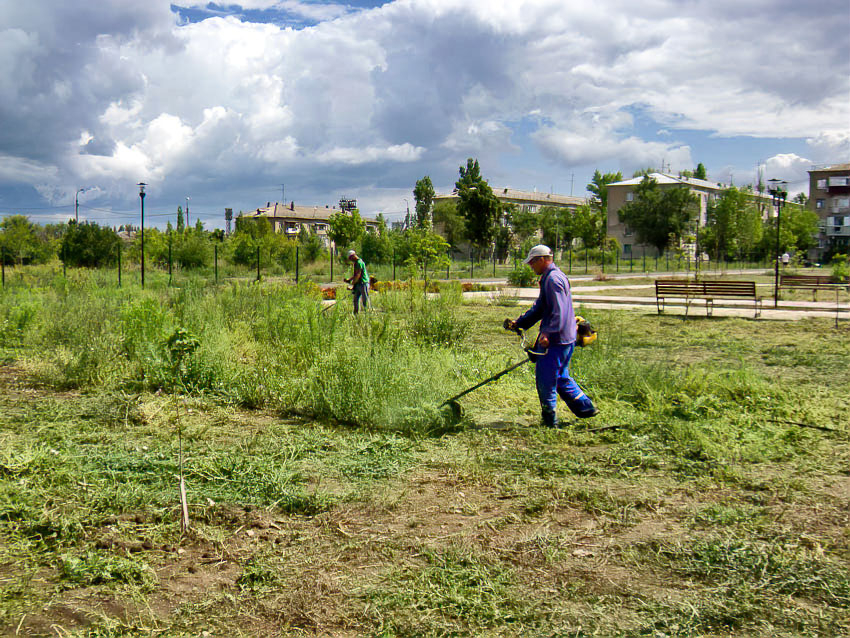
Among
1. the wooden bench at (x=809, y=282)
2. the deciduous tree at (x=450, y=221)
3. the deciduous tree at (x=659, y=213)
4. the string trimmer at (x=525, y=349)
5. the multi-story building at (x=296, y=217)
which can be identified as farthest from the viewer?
the multi-story building at (x=296, y=217)

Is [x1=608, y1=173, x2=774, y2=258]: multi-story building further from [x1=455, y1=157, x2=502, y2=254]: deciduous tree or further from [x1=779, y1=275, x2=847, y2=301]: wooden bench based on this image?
[x1=779, y1=275, x2=847, y2=301]: wooden bench

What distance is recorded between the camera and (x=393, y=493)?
468cm

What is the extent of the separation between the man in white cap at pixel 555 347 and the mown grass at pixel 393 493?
280 mm

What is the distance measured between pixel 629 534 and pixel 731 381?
3.83m

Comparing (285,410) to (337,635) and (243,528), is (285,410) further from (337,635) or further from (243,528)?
(337,635)

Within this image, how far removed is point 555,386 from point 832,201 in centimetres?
10441

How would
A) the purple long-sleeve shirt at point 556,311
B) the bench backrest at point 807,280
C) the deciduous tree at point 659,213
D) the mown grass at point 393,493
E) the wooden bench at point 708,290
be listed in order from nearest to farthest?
the mown grass at point 393,493 → the purple long-sleeve shirt at point 556,311 → the wooden bench at point 708,290 → the bench backrest at point 807,280 → the deciduous tree at point 659,213

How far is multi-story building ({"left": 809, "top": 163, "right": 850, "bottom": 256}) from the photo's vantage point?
93.1 metres

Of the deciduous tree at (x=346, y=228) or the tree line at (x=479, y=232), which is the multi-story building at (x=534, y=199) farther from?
the deciduous tree at (x=346, y=228)

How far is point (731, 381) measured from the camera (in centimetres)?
728

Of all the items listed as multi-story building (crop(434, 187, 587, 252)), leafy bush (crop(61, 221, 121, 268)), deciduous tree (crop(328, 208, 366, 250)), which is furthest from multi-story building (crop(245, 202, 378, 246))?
leafy bush (crop(61, 221, 121, 268))

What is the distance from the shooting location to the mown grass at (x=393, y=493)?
10.6ft

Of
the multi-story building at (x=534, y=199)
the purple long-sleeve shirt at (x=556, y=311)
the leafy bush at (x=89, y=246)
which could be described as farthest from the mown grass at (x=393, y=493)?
the multi-story building at (x=534, y=199)

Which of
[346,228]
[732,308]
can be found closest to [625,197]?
[346,228]
